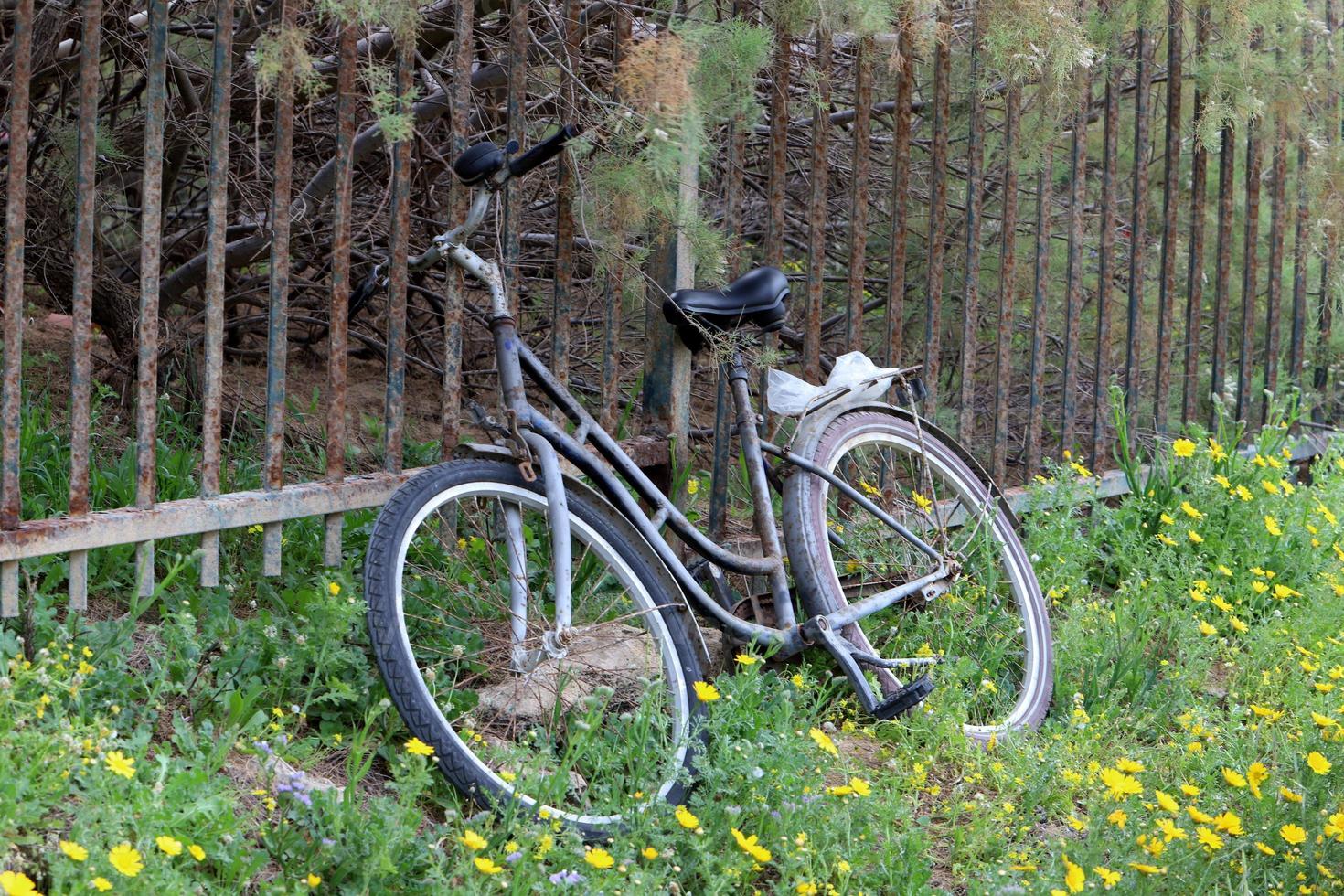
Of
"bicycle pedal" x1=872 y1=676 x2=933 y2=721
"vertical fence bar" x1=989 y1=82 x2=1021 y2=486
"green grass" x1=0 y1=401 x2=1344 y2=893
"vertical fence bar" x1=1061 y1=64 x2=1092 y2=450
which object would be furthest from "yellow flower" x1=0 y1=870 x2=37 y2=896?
"vertical fence bar" x1=1061 y1=64 x2=1092 y2=450

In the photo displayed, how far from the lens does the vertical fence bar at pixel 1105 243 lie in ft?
16.1

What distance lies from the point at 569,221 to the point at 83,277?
48.8 inches

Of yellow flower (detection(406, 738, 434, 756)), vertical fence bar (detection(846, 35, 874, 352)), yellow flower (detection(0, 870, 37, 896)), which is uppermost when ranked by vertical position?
vertical fence bar (detection(846, 35, 874, 352))

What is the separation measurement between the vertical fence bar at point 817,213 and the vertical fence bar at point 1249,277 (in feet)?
8.84

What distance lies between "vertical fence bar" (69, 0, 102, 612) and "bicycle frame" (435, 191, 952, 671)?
700 millimetres

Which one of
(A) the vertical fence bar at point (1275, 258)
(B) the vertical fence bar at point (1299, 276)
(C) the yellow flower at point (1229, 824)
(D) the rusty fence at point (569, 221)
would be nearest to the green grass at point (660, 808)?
(C) the yellow flower at point (1229, 824)

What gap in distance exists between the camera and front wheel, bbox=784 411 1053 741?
3520 millimetres

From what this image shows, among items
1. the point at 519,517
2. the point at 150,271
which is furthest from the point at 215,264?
the point at 519,517

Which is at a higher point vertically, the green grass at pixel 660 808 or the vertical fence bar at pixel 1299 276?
the vertical fence bar at pixel 1299 276

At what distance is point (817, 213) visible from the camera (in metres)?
3.95

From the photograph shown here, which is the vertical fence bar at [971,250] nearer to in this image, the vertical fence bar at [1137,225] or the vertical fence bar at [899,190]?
the vertical fence bar at [899,190]

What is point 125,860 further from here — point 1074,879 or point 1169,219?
point 1169,219

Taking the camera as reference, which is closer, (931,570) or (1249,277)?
(931,570)

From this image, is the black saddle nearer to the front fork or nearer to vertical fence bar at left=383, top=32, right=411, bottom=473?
the front fork
